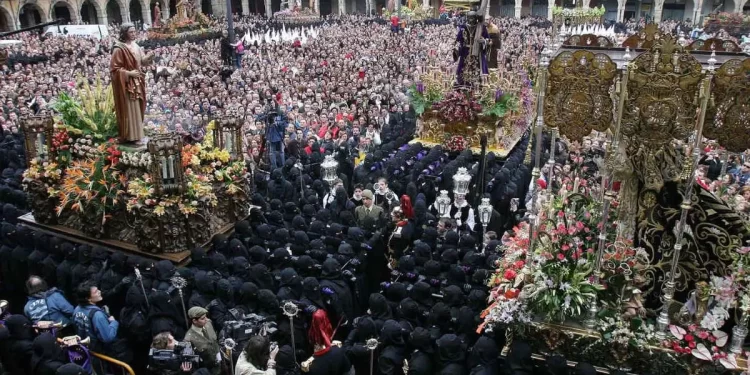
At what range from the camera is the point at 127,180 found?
27.2 ft

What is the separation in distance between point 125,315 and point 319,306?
2186 mm

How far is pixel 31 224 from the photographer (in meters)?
9.34

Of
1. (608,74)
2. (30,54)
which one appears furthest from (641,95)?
(30,54)

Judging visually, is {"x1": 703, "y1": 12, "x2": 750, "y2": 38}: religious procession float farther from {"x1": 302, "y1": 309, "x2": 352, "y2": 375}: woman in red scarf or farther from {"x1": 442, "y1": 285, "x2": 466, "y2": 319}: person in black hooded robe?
{"x1": 302, "y1": 309, "x2": 352, "y2": 375}: woman in red scarf

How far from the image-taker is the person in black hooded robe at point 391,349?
217 inches

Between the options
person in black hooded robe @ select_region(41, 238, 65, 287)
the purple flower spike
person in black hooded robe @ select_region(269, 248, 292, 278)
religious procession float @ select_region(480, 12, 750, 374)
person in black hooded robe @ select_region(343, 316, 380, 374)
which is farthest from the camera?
the purple flower spike

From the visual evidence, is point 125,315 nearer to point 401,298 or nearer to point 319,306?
point 319,306

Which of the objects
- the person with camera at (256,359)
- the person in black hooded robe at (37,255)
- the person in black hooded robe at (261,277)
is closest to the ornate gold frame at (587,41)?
the person in black hooded robe at (261,277)

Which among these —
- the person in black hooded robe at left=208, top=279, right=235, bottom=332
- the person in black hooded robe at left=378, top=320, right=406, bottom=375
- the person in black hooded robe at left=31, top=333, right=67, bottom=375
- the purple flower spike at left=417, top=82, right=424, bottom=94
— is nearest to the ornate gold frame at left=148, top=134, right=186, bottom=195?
the person in black hooded robe at left=208, top=279, right=235, bottom=332

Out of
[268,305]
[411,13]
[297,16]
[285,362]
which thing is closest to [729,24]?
[411,13]

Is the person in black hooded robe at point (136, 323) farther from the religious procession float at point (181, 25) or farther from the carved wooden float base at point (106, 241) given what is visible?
the religious procession float at point (181, 25)

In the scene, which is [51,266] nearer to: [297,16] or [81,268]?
[81,268]

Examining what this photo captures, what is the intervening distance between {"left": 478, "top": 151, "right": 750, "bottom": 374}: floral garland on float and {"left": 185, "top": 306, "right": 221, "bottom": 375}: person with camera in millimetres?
2776

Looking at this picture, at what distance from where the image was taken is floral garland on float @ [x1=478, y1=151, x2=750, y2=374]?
5.04 metres
